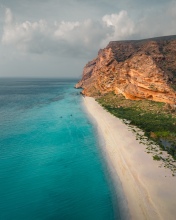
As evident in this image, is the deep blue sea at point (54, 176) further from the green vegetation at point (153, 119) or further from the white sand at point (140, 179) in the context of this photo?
the green vegetation at point (153, 119)

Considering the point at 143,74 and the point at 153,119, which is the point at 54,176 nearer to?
the point at 153,119

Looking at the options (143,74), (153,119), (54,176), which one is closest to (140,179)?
(54,176)

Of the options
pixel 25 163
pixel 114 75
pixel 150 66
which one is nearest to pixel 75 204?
pixel 25 163

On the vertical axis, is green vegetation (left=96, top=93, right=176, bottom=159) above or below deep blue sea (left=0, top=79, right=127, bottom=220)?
above

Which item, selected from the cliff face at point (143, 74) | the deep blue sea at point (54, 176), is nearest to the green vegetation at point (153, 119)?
the cliff face at point (143, 74)

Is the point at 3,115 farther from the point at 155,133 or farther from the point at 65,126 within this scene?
the point at 155,133

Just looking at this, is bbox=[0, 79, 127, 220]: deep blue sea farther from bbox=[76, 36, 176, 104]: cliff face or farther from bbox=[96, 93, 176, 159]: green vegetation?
bbox=[76, 36, 176, 104]: cliff face

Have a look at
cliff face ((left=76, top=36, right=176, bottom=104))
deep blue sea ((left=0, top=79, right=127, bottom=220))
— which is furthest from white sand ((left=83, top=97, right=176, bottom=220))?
cliff face ((left=76, top=36, right=176, bottom=104))
